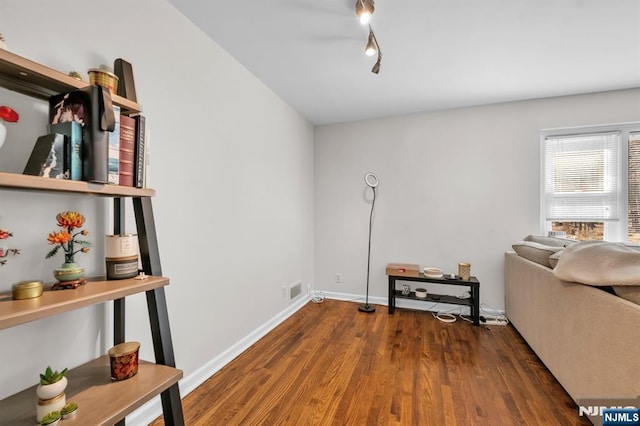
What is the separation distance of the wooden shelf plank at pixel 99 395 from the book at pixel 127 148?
78 cm

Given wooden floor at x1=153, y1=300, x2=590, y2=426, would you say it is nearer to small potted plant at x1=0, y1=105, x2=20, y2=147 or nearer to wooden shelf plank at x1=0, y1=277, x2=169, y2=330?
wooden shelf plank at x1=0, y1=277, x2=169, y2=330

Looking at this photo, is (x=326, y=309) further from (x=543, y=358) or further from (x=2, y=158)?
(x=2, y=158)

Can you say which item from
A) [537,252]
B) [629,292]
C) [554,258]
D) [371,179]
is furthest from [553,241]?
[371,179]

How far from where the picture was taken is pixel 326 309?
324 cm

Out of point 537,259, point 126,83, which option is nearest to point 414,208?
point 537,259

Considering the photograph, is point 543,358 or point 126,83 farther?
point 543,358

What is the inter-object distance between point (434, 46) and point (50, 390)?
2778 millimetres

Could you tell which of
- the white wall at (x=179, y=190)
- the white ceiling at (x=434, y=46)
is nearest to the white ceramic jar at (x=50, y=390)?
the white wall at (x=179, y=190)

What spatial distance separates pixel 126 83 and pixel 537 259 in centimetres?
297

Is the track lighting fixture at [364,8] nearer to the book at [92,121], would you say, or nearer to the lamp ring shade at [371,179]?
the book at [92,121]

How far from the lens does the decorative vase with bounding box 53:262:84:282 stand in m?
0.96

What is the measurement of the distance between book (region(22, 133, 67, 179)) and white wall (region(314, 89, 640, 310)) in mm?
3020

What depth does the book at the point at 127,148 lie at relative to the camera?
1048 mm

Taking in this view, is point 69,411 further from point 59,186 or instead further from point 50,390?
point 59,186
